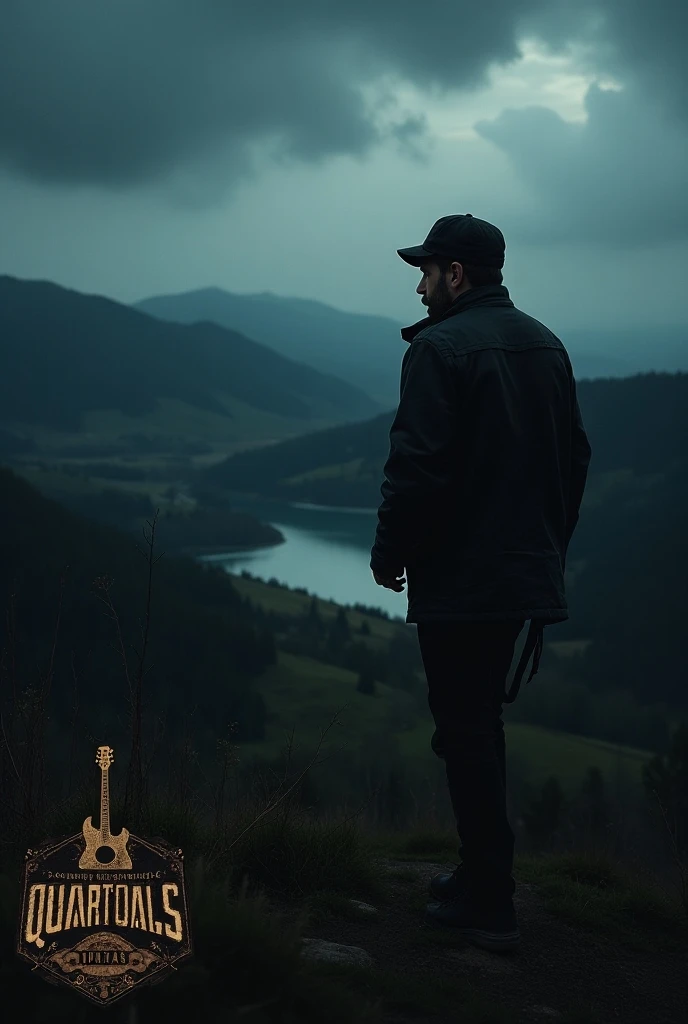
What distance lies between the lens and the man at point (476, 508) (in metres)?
3.24

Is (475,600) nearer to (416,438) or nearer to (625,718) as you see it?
(416,438)

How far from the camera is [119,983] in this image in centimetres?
234

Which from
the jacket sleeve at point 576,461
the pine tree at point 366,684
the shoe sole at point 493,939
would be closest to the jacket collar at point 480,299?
the jacket sleeve at point 576,461

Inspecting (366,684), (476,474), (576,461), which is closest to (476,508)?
(476,474)

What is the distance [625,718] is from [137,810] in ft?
208

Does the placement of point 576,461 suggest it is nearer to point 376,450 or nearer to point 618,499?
point 618,499

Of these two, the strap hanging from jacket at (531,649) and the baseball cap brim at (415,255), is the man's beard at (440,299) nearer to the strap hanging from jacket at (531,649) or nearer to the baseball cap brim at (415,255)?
the baseball cap brim at (415,255)

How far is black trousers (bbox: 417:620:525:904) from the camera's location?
132 inches

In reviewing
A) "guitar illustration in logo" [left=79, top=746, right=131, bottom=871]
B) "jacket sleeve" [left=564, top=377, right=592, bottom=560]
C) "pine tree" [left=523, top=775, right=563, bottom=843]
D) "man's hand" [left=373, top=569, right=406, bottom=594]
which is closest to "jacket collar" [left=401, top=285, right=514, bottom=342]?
"jacket sleeve" [left=564, top=377, right=592, bottom=560]

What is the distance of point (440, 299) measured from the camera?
3529 mm

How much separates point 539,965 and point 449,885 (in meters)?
0.50

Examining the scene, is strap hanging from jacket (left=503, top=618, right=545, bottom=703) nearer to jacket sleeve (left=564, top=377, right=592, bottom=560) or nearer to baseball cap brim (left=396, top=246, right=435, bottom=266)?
jacket sleeve (left=564, top=377, right=592, bottom=560)

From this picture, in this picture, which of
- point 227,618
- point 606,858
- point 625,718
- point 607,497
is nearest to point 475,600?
A: point 606,858

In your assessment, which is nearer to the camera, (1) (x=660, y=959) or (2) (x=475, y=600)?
(2) (x=475, y=600)
